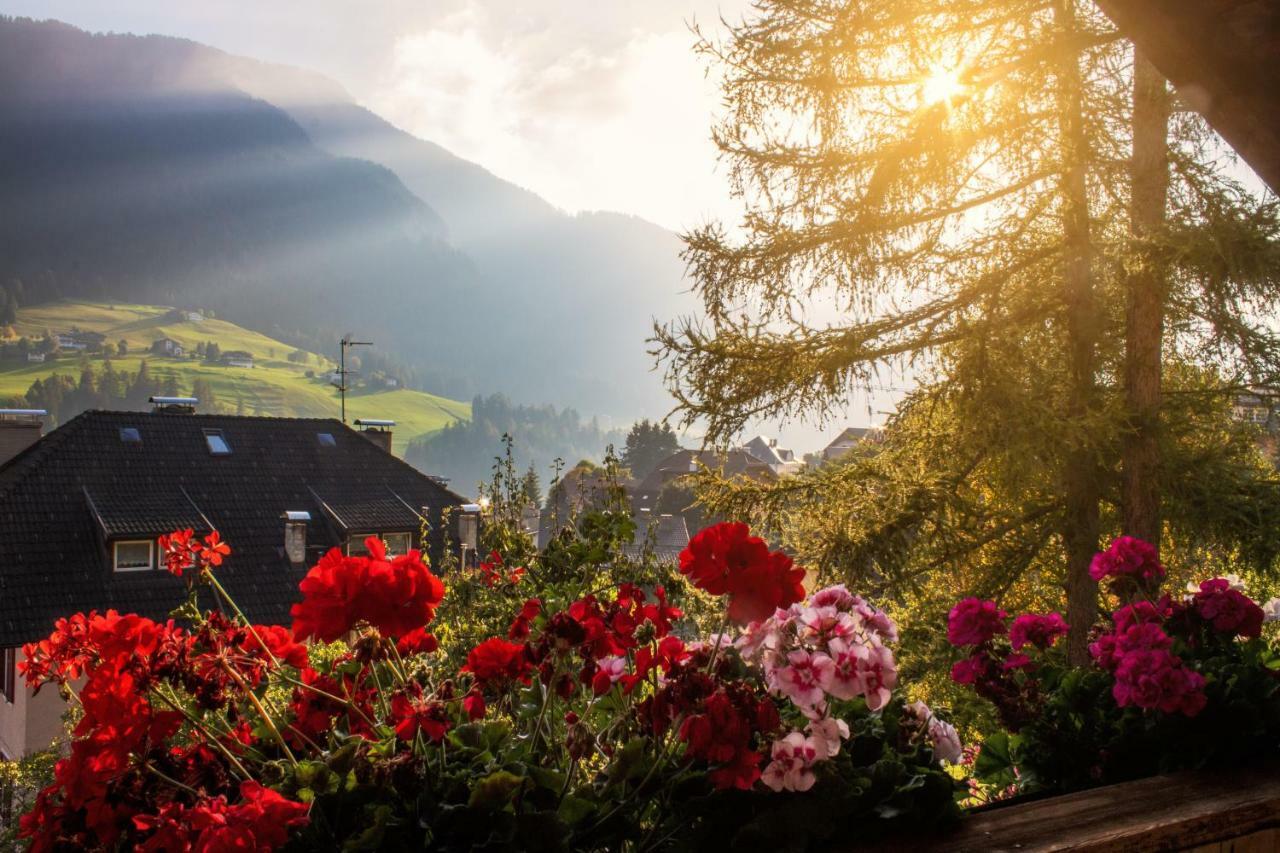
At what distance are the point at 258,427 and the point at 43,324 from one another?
5143 inches

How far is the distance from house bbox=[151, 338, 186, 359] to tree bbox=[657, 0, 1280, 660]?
128m

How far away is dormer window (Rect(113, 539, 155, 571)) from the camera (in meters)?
16.2

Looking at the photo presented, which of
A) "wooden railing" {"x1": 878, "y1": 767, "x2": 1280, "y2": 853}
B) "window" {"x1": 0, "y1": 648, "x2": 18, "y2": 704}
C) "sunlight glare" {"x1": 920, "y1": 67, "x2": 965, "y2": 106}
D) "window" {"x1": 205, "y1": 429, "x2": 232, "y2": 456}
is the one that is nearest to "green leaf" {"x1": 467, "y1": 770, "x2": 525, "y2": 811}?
"wooden railing" {"x1": 878, "y1": 767, "x2": 1280, "y2": 853}

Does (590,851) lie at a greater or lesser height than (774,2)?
lesser

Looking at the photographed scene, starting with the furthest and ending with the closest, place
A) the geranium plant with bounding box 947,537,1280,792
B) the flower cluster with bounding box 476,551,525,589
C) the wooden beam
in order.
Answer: the flower cluster with bounding box 476,551,525,589 → the geranium plant with bounding box 947,537,1280,792 → the wooden beam

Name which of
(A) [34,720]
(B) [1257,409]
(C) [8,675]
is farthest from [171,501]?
(B) [1257,409]

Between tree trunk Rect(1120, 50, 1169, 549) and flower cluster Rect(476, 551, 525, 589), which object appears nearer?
flower cluster Rect(476, 551, 525, 589)

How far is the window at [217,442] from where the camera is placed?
2000 centimetres

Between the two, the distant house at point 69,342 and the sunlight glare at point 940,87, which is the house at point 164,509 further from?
the distant house at point 69,342

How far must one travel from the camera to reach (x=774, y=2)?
21.0ft

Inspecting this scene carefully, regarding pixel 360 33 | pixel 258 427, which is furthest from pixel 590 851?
pixel 360 33

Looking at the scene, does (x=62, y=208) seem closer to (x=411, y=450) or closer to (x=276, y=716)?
(x=411, y=450)

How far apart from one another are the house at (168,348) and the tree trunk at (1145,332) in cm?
12938

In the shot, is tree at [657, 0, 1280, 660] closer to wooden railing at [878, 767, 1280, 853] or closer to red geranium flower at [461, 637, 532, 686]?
wooden railing at [878, 767, 1280, 853]
